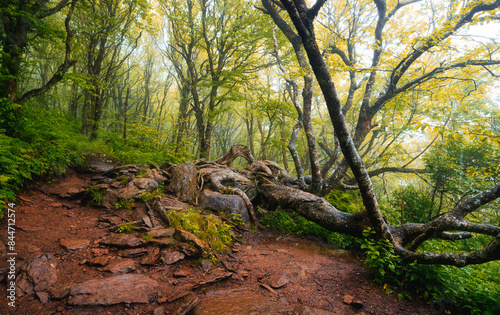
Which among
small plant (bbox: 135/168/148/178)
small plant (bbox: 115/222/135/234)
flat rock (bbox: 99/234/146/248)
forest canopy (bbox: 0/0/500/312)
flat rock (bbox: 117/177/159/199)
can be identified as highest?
forest canopy (bbox: 0/0/500/312)

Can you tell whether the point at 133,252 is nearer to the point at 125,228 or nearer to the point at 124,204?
the point at 125,228

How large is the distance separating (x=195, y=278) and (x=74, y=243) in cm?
236

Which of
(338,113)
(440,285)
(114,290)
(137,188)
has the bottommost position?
(114,290)

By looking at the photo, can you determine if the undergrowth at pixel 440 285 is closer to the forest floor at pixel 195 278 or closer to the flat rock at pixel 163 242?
the forest floor at pixel 195 278

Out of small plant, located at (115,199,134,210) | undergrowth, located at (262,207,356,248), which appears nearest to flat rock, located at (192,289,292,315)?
small plant, located at (115,199,134,210)

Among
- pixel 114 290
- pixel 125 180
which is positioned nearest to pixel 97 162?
pixel 125 180

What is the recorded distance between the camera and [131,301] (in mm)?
2752

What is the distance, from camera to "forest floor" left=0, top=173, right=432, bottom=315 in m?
2.76

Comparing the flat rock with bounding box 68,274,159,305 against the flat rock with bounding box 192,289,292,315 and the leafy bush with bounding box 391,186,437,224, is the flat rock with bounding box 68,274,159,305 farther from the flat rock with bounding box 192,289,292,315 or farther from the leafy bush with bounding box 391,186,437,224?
the leafy bush with bounding box 391,186,437,224

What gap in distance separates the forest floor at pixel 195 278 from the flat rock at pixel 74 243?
3 centimetres

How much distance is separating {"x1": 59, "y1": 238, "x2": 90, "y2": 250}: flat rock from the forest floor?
0.10ft

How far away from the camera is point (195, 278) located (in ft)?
11.7

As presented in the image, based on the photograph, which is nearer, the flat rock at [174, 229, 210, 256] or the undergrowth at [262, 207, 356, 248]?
the flat rock at [174, 229, 210, 256]

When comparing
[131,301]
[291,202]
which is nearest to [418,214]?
[291,202]
